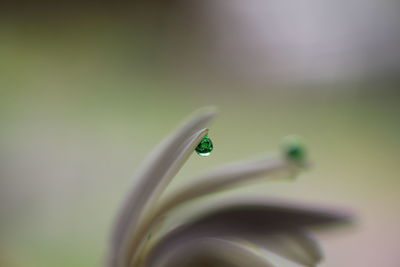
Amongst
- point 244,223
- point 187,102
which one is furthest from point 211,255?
point 187,102

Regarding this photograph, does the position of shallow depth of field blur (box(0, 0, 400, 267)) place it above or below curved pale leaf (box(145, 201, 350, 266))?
above

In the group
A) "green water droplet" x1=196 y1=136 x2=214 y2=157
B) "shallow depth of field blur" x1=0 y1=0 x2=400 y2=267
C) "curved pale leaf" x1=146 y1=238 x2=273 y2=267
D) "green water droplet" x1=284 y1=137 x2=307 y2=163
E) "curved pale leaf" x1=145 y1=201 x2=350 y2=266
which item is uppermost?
"shallow depth of field blur" x1=0 y1=0 x2=400 y2=267

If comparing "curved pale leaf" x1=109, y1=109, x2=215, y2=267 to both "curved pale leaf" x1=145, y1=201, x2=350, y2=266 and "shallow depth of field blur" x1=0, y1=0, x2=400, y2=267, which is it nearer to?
"curved pale leaf" x1=145, y1=201, x2=350, y2=266

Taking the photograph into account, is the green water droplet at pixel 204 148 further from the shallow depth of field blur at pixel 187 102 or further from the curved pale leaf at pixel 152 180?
the shallow depth of field blur at pixel 187 102

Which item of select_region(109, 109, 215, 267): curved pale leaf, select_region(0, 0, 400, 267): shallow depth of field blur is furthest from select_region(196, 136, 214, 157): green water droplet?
select_region(0, 0, 400, 267): shallow depth of field blur

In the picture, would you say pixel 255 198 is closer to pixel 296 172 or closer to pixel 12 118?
pixel 296 172

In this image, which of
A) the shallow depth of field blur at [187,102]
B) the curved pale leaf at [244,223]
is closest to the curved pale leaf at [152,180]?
the curved pale leaf at [244,223]

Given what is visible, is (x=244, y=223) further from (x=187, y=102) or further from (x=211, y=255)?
(x=187, y=102)

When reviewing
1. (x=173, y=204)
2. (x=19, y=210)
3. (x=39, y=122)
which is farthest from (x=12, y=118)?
(x=173, y=204)
